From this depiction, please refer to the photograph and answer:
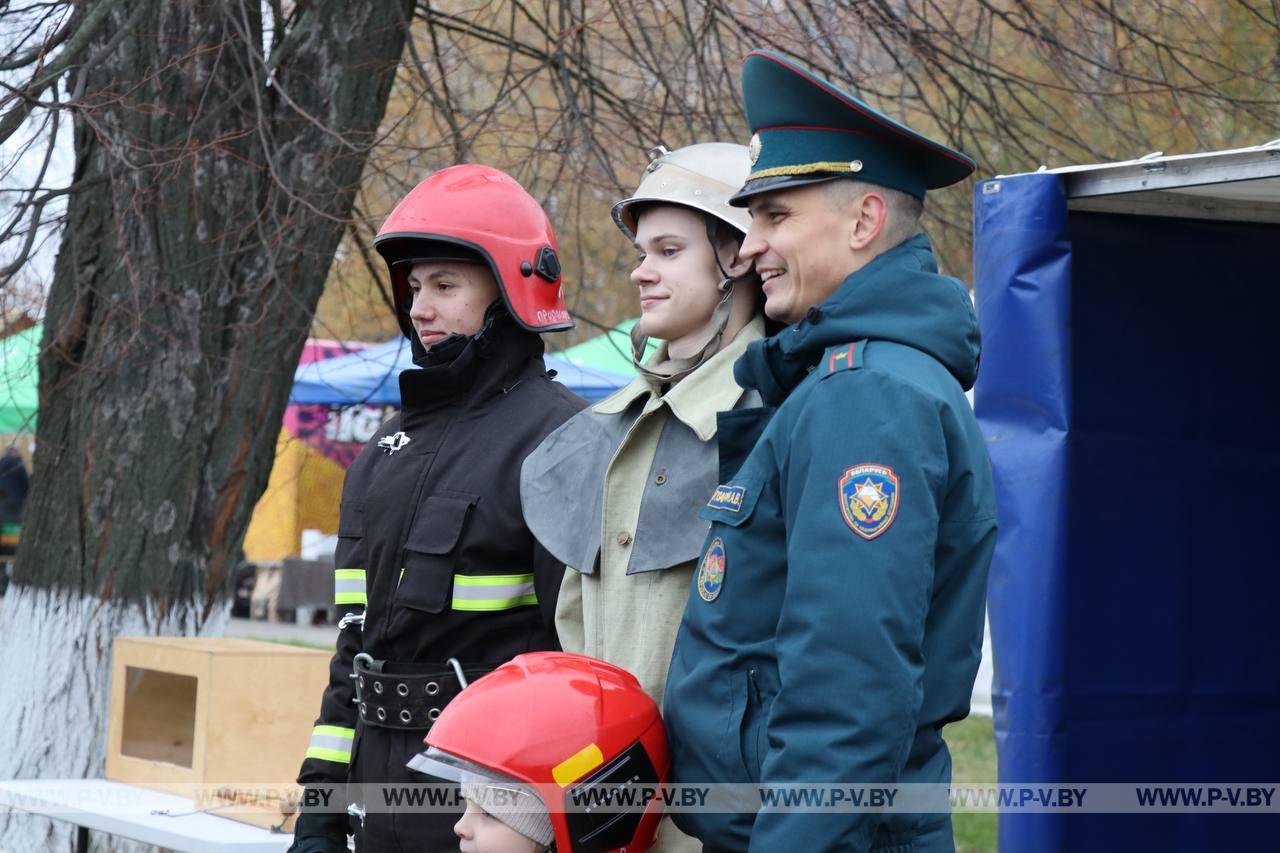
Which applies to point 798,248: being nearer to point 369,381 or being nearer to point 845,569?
point 845,569

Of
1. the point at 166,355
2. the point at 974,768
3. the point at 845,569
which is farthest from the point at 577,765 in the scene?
the point at 974,768

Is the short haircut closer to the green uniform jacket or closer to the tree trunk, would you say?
Result: the green uniform jacket

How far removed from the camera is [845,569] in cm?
188

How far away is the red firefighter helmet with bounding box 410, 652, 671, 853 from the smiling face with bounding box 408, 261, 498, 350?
1.05m

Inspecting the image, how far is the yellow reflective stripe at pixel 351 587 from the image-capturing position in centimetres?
308

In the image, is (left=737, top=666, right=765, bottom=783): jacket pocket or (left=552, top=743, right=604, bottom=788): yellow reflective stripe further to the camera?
(left=552, top=743, right=604, bottom=788): yellow reflective stripe

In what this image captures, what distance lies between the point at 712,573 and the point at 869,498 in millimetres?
330

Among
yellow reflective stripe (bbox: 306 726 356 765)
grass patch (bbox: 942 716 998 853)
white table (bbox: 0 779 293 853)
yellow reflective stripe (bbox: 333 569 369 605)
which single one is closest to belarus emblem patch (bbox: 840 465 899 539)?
yellow reflective stripe (bbox: 333 569 369 605)

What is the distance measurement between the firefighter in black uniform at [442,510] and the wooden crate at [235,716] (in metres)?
0.80

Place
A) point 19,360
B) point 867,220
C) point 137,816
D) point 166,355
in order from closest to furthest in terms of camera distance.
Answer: point 867,220, point 137,816, point 166,355, point 19,360

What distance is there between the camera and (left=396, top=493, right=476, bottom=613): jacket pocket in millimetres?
2887

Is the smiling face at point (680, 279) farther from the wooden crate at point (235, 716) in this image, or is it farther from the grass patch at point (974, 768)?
the grass patch at point (974, 768)

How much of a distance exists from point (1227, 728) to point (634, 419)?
5.95 feet

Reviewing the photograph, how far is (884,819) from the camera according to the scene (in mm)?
1930
